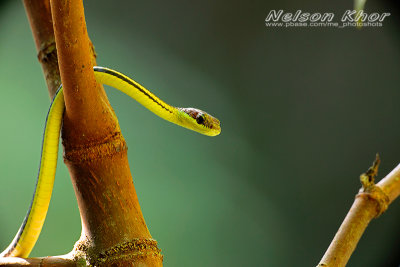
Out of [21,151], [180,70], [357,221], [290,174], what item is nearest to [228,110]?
[180,70]

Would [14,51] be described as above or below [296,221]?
above

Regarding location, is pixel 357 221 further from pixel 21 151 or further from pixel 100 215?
pixel 21 151

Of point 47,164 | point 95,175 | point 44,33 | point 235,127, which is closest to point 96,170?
point 95,175

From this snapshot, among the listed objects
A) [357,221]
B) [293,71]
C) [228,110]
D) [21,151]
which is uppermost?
[293,71]

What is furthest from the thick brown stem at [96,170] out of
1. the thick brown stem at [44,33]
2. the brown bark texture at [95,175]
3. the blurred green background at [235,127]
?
the blurred green background at [235,127]

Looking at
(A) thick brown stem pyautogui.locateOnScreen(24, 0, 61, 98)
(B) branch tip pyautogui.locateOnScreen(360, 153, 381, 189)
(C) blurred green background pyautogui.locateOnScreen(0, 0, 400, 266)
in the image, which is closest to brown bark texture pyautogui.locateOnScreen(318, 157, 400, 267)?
(B) branch tip pyautogui.locateOnScreen(360, 153, 381, 189)

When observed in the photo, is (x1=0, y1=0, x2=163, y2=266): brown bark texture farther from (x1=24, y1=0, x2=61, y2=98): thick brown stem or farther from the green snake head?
the green snake head

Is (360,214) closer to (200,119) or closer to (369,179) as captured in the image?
(369,179)
